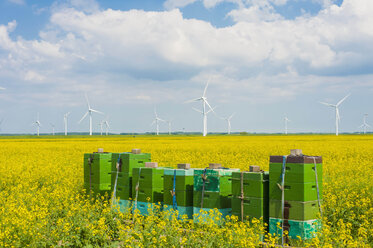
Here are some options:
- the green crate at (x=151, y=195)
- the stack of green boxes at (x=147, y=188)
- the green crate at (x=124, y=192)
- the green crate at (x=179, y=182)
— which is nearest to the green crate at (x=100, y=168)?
the green crate at (x=124, y=192)

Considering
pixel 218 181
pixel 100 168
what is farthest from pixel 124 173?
pixel 218 181

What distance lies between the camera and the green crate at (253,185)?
9219 mm

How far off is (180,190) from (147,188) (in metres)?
1.42

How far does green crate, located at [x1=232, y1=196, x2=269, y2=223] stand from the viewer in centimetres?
915

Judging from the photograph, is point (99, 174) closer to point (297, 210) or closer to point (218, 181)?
point (218, 181)

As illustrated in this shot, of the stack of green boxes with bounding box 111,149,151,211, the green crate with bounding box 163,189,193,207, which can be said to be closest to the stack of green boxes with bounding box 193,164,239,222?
the green crate with bounding box 163,189,193,207

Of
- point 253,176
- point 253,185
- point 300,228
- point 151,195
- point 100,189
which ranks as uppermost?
point 253,176

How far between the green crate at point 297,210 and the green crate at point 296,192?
100mm

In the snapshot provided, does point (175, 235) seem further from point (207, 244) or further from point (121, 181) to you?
point (121, 181)

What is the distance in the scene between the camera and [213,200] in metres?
10.0

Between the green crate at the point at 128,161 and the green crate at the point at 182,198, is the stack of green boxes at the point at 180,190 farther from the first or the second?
the green crate at the point at 128,161

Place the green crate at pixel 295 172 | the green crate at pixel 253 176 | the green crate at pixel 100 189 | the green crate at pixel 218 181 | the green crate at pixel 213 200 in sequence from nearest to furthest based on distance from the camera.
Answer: the green crate at pixel 295 172
the green crate at pixel 253 176
the green crate at pixel 213 200
the green crate at pixel 218 181
the green crate at pixel 100 189

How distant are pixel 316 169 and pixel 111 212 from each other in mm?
5936

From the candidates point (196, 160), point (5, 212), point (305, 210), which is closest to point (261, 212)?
point (305, 210)
